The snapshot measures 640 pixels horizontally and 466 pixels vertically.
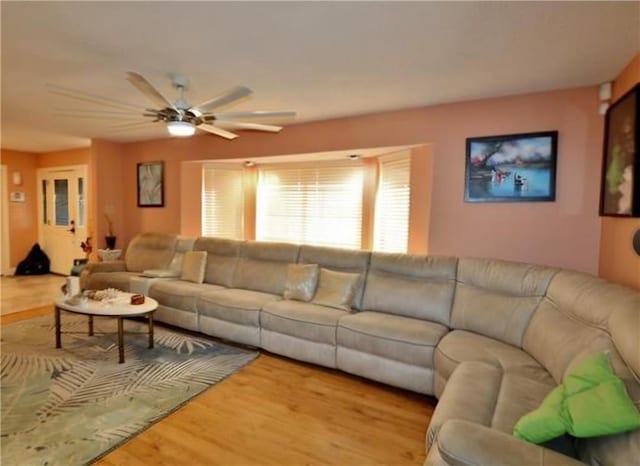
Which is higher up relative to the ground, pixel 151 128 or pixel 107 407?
pixel 151 128

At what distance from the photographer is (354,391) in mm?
2758

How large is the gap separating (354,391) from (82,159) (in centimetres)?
623

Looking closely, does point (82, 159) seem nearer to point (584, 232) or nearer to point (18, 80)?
point (18, 80)

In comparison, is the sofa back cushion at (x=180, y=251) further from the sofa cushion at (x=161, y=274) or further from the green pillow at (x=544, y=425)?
the green pillow at (x=544, y=425)

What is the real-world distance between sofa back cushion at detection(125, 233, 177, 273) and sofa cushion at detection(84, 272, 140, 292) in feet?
0.96

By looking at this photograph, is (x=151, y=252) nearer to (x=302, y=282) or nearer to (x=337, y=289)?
(x=302, y=282)

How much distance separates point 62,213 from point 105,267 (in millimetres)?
2919

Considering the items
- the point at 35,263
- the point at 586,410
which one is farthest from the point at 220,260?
the point at 35,263

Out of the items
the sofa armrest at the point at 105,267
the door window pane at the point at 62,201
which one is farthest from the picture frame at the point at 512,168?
the door window pane at the point at 62,201

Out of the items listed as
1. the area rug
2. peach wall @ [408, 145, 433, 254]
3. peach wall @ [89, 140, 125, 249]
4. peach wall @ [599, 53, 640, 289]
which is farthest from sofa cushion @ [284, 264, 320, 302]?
peach wall @ [89, 140, 125, 249]

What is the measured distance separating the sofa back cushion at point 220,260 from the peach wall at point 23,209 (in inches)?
183

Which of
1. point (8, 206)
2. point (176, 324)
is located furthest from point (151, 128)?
point (8, 206)

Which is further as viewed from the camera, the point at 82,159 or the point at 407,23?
the point at 82,159

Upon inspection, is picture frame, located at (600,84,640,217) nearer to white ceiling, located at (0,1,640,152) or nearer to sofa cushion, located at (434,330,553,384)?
white ceiling, located at (0,1,640,152)
